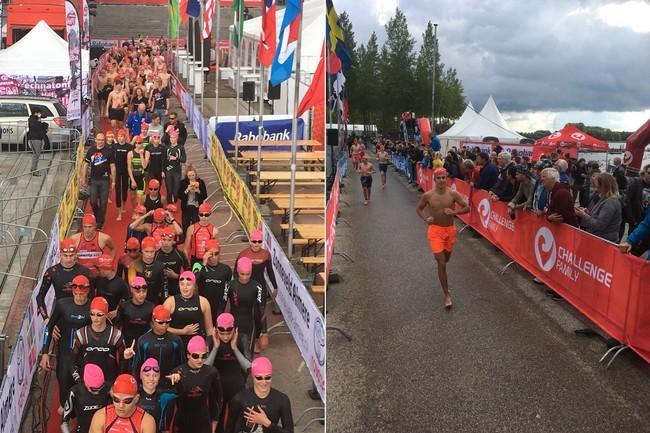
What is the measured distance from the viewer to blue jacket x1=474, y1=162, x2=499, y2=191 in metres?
14.9

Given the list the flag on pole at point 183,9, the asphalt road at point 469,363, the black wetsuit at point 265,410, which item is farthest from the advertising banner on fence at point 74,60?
the black wetsuit at point 265,410

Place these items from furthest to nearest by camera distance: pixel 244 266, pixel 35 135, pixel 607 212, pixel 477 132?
pixel 477 132, pixel 35 135, pixel 607 212, pixel 244 266

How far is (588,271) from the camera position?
866cm

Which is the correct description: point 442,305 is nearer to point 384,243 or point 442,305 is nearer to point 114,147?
point 384,243

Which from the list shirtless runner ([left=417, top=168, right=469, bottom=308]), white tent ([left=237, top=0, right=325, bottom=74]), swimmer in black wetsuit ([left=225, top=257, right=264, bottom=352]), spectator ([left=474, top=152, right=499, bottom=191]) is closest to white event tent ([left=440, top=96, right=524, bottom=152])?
white tent ([left=237, top=0, right=325, bottom=74])

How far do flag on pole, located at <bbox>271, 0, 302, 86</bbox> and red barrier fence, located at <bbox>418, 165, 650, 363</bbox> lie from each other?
460 centimetres

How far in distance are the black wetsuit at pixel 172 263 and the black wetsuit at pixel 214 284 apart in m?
0.57

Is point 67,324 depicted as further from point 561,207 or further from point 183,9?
point 183,9

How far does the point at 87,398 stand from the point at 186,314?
1.45 metres

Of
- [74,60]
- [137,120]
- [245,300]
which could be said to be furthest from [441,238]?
[137,120]

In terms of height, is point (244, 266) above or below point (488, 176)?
below

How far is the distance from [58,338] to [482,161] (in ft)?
36.8

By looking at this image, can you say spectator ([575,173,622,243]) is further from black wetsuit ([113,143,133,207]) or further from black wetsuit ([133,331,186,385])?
black wetsuit ([113,143,133,207])

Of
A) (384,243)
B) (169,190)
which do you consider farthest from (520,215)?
(169,190)
